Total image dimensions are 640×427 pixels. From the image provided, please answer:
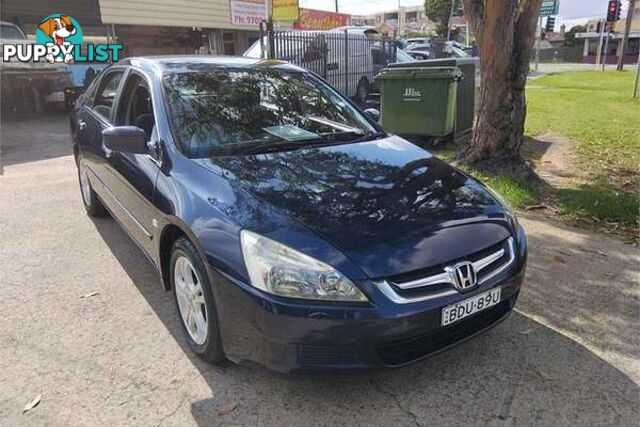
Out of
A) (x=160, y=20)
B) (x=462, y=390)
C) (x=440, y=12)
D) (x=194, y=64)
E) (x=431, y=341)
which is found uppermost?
(x=440, y=12)

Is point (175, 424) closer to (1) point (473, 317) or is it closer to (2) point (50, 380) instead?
(2) point (50, 380)

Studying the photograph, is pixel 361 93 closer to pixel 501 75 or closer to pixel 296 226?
pixel 501 75

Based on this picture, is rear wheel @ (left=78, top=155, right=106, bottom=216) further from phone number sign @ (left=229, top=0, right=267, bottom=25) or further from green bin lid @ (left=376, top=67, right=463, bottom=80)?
phone number sign @ (left=229, top=0, right=267, bottom=25)

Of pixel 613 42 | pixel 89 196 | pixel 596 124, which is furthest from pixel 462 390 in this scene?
pixel 613 42

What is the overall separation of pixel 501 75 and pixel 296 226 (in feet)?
15.4

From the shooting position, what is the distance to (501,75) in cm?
621

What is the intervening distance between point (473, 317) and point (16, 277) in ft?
11.2

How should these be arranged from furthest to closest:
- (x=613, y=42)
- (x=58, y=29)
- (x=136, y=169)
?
(x=613, y=42)
(x=58, y=29)
(x=136, y=169)

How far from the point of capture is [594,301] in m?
3.59

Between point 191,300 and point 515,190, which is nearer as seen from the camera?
point 191,300

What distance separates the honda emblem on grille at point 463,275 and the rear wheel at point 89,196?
3810mm

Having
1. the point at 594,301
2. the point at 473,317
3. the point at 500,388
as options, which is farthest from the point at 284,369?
the point at 594,301

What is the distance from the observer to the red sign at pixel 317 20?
93.2 ft

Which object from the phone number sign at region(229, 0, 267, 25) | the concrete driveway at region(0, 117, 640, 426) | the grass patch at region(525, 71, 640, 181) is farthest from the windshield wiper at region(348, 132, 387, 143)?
the phone number sign at region(229, 0, 267, 25)
